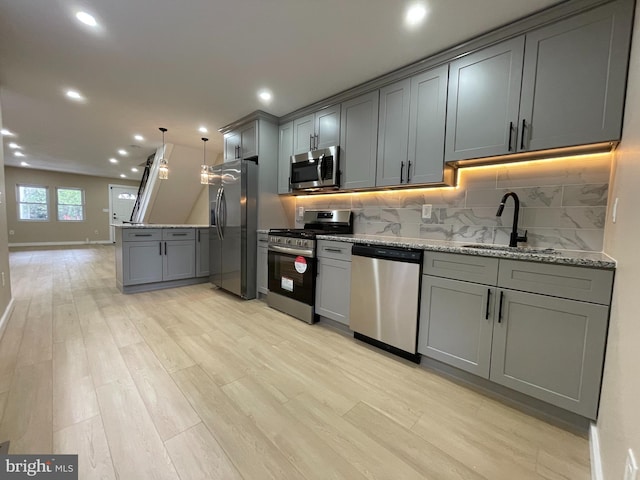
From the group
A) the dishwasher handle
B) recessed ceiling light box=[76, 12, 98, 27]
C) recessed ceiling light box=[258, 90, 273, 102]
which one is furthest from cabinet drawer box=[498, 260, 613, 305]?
recessed ceiling light box=[76, 12, 98, 27]

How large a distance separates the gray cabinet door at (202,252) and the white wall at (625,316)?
4.51 m

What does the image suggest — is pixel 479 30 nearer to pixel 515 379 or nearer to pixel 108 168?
pixel 515 379

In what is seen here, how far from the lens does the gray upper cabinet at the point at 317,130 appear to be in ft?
9.52

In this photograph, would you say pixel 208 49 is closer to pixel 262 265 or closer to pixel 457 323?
pixel 262 265

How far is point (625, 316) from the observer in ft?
3.32

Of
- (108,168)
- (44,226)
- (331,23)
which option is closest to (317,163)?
(331,23)

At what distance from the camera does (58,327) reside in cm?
250

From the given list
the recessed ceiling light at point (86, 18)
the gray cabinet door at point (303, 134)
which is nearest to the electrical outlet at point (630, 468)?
the gray cabinet door at point (303, 134)

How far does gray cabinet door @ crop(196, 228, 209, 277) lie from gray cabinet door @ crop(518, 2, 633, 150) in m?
4.22

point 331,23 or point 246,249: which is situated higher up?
point 331,23

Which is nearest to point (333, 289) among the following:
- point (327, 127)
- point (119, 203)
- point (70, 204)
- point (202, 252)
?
point (327, 127)

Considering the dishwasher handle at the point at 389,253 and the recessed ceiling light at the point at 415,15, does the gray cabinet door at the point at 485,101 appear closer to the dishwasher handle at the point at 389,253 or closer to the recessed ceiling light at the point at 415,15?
the recessed ceiling light at the point at 415,15

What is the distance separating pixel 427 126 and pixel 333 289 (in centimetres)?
170

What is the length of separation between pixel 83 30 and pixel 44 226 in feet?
32.3
